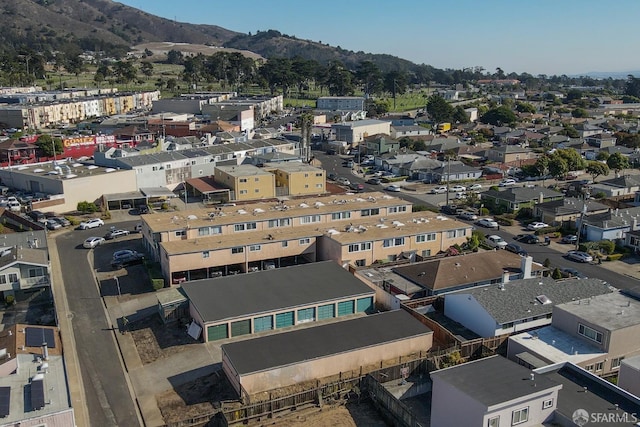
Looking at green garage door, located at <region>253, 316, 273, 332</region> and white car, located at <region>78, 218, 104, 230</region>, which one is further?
white car, located at <region>78, 218, 104, 230</region>

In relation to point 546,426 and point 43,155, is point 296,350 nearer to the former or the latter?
point 546,426

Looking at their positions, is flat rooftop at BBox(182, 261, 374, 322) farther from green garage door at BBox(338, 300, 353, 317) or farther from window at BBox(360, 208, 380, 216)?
window at BBox(360, 208, 380, 216)

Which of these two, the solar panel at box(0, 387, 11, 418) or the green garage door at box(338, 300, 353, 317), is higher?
the solar panel at box(0, 387, 11, 418)

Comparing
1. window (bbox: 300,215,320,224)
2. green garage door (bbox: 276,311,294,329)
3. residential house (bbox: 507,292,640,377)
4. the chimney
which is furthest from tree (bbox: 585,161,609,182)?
green garage door (bbox: 276,311,294,329)

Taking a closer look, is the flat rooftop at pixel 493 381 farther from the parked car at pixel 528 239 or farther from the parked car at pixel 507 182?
the parked car at pixel 507 182

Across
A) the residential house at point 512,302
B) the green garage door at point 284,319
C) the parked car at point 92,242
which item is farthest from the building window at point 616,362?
the parked car at point 92,242

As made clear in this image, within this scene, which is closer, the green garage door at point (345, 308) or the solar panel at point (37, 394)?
the solar panel at point (37, 394)

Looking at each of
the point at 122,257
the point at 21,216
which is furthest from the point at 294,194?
the point at 21,216
